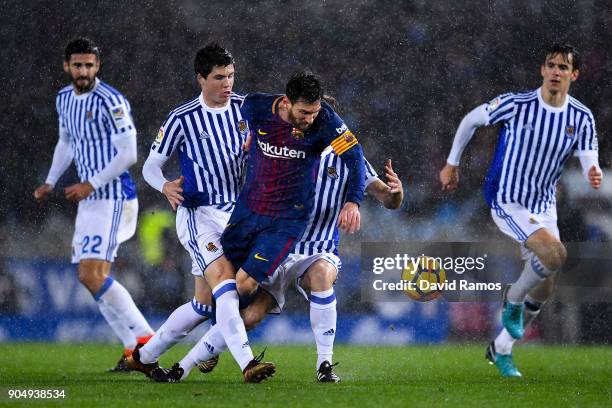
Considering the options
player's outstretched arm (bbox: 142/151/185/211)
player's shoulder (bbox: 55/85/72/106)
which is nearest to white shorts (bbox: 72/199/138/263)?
player's shoulder (bbox: 55/85/72/106)

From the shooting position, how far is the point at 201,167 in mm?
6426

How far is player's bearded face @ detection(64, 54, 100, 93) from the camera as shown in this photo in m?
7.75

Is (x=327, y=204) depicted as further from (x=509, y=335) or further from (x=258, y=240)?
(x=509, y=335)

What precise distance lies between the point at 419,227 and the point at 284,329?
162 cm

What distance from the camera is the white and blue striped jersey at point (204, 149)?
6.40m

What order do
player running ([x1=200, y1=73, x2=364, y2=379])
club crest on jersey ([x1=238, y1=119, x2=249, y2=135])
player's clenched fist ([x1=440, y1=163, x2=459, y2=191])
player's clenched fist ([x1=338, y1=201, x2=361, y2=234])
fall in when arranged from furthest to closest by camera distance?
player's clenched fist ([x1=440, y1=163, x2=459, y2=191]) < club crest on jersey ([x1=238, y1=119, x2=249, y2=135]) < player running ([x1=200, y1=73, x2=364, y2=379]) < player's clenched fist ([x1=338, y1=201, x2=361, y2=234])

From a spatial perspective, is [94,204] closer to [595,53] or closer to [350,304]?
[350,304]

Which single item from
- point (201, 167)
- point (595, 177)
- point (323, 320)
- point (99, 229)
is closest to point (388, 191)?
point (323, 320)

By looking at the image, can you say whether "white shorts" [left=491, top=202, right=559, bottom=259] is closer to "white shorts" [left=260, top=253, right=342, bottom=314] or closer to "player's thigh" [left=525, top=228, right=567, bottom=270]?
"player's thigh" [left=525, top=228, right=567, bottom=270]

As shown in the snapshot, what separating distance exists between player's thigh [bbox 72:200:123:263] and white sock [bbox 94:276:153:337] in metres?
0.21

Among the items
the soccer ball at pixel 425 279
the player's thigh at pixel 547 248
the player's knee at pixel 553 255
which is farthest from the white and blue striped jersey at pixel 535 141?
the soccer ball at pixel 425 279

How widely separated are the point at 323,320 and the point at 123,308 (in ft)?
6.08

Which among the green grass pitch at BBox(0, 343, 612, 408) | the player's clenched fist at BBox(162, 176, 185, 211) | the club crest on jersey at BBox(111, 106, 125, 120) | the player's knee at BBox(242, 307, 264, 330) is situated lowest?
the green grass pitch at BBox(0, 343, 612, 408)

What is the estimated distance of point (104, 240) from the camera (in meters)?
7.68
